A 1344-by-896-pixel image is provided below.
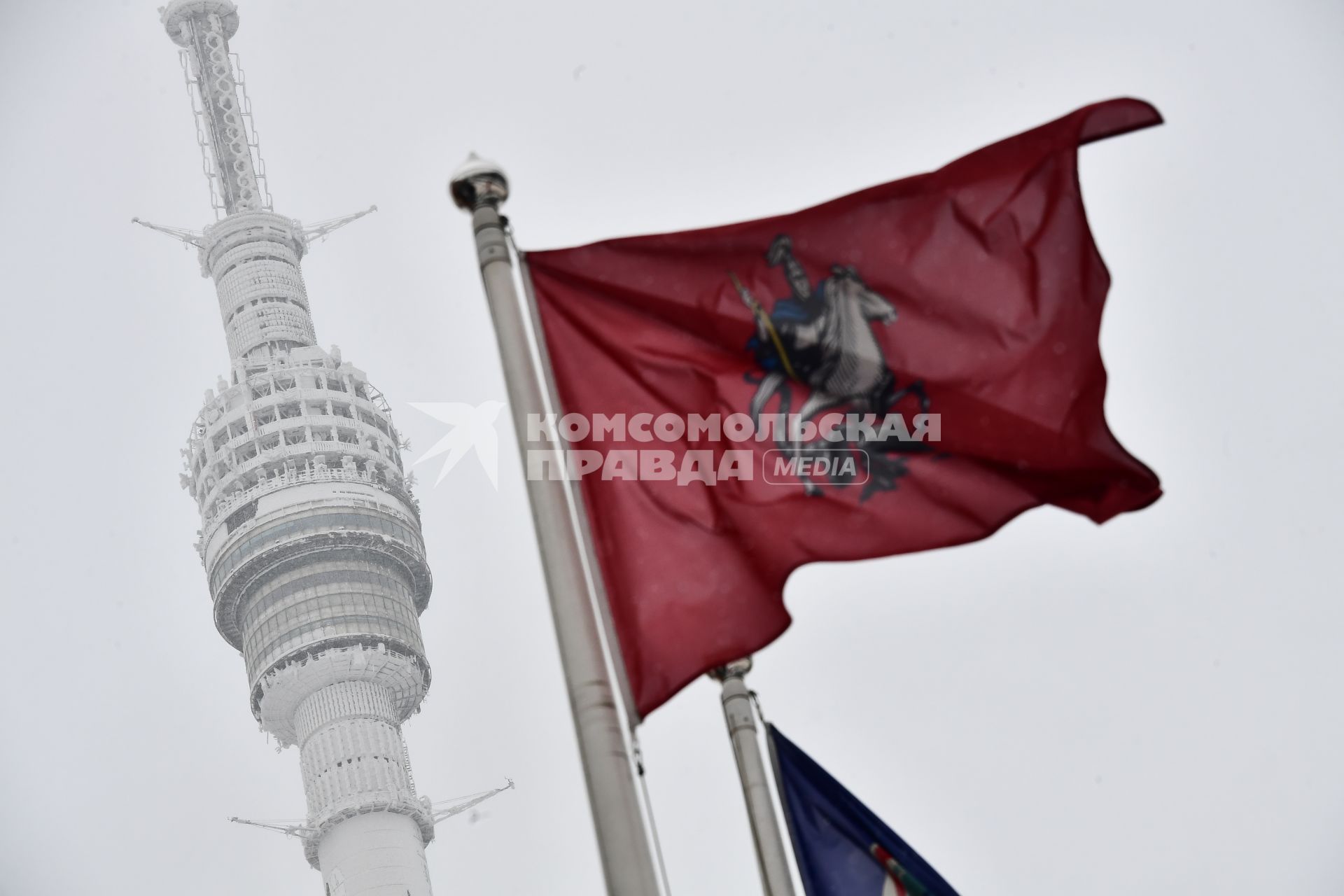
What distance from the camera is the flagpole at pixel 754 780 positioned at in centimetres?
1538

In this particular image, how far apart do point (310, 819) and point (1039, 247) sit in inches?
3040

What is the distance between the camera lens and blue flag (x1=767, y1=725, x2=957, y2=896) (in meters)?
15.7

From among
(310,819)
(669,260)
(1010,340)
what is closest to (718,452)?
(669,260)

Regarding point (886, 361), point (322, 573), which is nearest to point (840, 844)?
point (886, 361)

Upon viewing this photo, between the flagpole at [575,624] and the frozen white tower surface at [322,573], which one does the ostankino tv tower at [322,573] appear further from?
the flagpole at [575,624]

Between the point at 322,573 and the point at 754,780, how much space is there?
76.8m

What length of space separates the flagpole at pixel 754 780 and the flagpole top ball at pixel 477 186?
5.28 metres

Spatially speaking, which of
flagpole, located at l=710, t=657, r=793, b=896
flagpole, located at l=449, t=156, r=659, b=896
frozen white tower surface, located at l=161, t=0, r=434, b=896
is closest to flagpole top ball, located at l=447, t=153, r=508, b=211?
flagpole, located at l=449, t=156, r=659, b=896

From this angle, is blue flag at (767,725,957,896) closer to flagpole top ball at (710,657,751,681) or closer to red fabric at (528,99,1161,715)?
flagpole top ball at (710,657,751,681)

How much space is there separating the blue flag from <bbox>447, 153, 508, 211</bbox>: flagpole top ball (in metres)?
6.42

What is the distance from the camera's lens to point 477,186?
38.3ft

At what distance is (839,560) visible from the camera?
1121 cm

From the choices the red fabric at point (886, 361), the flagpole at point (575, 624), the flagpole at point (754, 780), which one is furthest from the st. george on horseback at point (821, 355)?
the flagpole at point (754, 780)

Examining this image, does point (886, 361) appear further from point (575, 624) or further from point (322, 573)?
point (322, 573)
